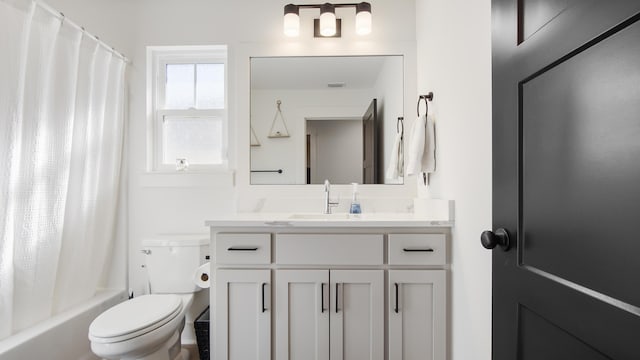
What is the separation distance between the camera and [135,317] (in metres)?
1.44

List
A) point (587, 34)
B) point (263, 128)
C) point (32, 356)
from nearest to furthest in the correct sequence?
1. point (587, 34)
2. point (32, 356)
3. point (263, 128)

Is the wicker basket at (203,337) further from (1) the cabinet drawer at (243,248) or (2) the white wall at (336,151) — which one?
(2) the white wall at (336,151)

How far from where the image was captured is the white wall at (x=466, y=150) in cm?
115

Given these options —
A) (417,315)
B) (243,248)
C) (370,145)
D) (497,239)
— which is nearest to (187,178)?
(243,248)

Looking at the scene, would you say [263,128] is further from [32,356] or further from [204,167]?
[32,356]

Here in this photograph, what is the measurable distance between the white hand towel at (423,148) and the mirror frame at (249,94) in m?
0.35

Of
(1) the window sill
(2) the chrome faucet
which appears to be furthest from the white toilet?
(2) the chrome faucet

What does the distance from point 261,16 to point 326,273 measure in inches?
67.4

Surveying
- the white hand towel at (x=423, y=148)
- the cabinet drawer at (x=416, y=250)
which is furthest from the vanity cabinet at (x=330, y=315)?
the white hand towel at (x=423, y=148)

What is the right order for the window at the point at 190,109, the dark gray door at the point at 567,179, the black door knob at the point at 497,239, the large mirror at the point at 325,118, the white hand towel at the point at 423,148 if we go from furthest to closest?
the window at the point at 190,109
the large mirror at the point at 325,118
the white hand towel at the point at 423,148
the black door knob at the point at 497,239
the dark gray door at the point at 567,179

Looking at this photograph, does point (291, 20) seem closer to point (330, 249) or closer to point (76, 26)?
point (76, 26)

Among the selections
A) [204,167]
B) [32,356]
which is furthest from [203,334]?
[204,167]

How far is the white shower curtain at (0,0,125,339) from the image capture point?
1351 mm

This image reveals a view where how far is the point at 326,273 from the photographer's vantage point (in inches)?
59.3
